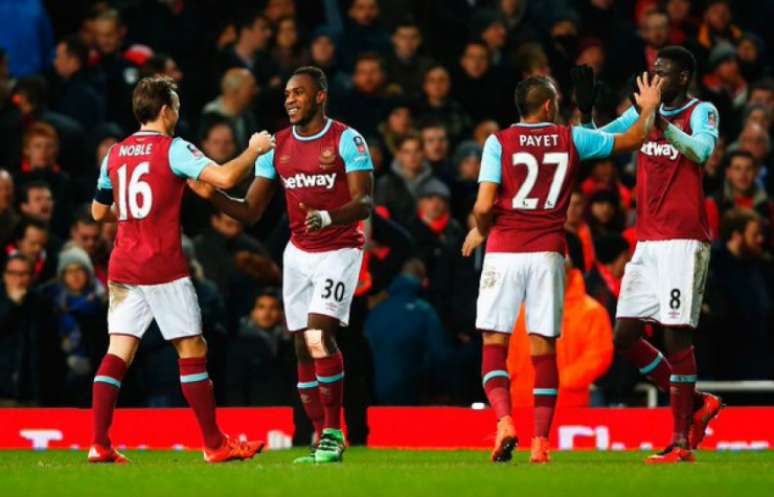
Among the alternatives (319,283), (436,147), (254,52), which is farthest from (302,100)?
(254,52)

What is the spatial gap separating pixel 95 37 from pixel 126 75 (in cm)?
87

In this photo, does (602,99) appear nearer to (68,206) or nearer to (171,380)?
(171,380)

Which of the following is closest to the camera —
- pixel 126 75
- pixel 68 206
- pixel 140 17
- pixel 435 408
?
pixel 435 408

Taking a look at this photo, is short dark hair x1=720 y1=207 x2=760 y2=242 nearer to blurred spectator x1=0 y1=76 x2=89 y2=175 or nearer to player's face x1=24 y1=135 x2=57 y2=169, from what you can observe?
blurred spectator x1=0 y1=76 x2=89 y2=175

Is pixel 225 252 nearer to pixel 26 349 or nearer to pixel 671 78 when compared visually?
pixel 26 349

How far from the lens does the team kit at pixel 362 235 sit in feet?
40.8

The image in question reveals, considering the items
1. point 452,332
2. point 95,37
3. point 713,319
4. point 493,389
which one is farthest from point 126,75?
point 493,389

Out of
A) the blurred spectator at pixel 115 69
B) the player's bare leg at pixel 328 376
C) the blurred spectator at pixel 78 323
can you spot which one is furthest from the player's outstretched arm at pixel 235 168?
the blurred spectator at pixel 115 69

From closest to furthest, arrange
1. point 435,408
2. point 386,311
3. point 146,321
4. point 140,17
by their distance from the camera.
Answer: point 146,321, point 435,408, point 386,311, point 140,17

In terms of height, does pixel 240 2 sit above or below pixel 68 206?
above

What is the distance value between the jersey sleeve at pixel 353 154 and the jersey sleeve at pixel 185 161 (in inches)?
38.1

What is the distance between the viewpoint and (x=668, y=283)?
13.0 metres

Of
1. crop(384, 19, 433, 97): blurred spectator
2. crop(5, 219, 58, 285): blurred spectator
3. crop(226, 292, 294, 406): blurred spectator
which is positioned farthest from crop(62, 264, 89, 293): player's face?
crop(384, 19, 433, 97): blurred spectator

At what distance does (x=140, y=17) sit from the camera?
21406 mm
